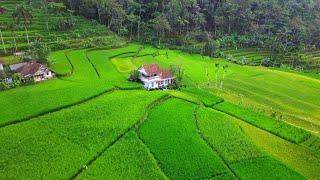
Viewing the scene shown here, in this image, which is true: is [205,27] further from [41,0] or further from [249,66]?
[41,0]

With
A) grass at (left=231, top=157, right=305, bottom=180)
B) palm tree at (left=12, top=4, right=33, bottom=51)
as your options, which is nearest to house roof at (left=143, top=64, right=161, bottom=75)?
grass at (left=231, top=157, right=305, bottom=180)

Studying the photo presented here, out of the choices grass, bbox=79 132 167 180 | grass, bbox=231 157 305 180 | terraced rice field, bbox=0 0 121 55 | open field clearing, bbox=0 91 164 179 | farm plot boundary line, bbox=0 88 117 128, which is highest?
terraced rice field, bbox=0 0 121 55

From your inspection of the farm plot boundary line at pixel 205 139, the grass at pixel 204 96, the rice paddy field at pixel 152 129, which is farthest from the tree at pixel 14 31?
the farm plot boundary line at pixel 205 139

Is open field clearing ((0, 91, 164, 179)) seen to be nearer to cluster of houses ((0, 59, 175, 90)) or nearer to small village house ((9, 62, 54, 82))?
cluster of houses ((0, 59, 175, 90))

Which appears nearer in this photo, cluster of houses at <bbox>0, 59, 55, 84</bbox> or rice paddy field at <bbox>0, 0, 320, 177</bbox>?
rice paddy field at <bbox>0, 0, 320, 177</bbox>

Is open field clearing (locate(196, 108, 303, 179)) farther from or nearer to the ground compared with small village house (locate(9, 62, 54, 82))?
nearer to the ground

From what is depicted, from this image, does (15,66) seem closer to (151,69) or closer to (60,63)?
(60,63)

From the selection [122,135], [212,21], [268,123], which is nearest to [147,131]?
[122,135]
